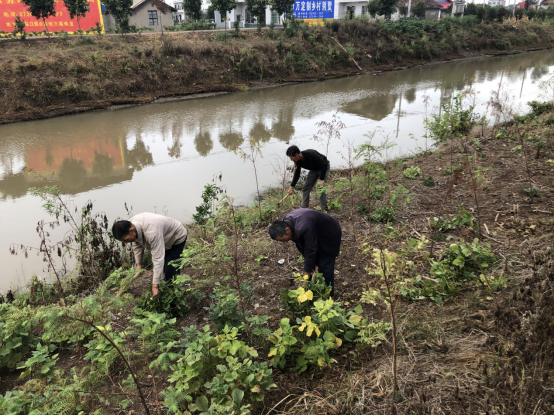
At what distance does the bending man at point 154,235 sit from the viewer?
328cm

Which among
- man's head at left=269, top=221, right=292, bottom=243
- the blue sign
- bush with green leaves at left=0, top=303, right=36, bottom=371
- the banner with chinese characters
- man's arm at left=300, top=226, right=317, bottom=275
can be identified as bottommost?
bush with green leaves at left=0, top=303, right=36, bottom=371

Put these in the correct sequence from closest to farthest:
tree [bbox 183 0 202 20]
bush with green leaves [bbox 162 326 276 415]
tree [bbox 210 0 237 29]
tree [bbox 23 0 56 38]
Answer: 1. bush with green leaves [bbox 162 326 276 415]
2. tree [bbox 23 0 56 38]
3. tree [bbox 210 0 237 29]
4. tree [bbox 183 0 202 20]

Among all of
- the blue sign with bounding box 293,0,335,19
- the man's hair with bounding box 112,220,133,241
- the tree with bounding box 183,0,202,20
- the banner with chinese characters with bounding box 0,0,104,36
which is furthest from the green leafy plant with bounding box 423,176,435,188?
the blue sign with bounding box 293,0,335,19

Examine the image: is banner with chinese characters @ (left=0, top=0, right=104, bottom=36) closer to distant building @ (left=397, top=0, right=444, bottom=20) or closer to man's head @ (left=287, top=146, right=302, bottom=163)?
man's head @ (left=287, top=146, right=302, bottom=163)

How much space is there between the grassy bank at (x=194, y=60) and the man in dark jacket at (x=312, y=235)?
14506 millimetres

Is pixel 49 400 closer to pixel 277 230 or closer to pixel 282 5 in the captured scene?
A: pixel 277 230

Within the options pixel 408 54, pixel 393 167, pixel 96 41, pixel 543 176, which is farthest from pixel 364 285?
pixel 408 54

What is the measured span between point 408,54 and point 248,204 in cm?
2375

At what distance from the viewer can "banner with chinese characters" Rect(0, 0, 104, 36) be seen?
63.8 feet

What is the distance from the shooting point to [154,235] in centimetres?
345

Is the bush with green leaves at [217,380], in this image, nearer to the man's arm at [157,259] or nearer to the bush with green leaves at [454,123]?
the man's arm at [157,259]

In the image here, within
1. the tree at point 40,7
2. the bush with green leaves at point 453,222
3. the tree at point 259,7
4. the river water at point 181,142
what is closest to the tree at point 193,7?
the tree at point 259,7

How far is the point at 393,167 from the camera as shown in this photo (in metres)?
7.86

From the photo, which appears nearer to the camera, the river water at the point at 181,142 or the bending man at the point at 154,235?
the bending man at the point at 154,235
